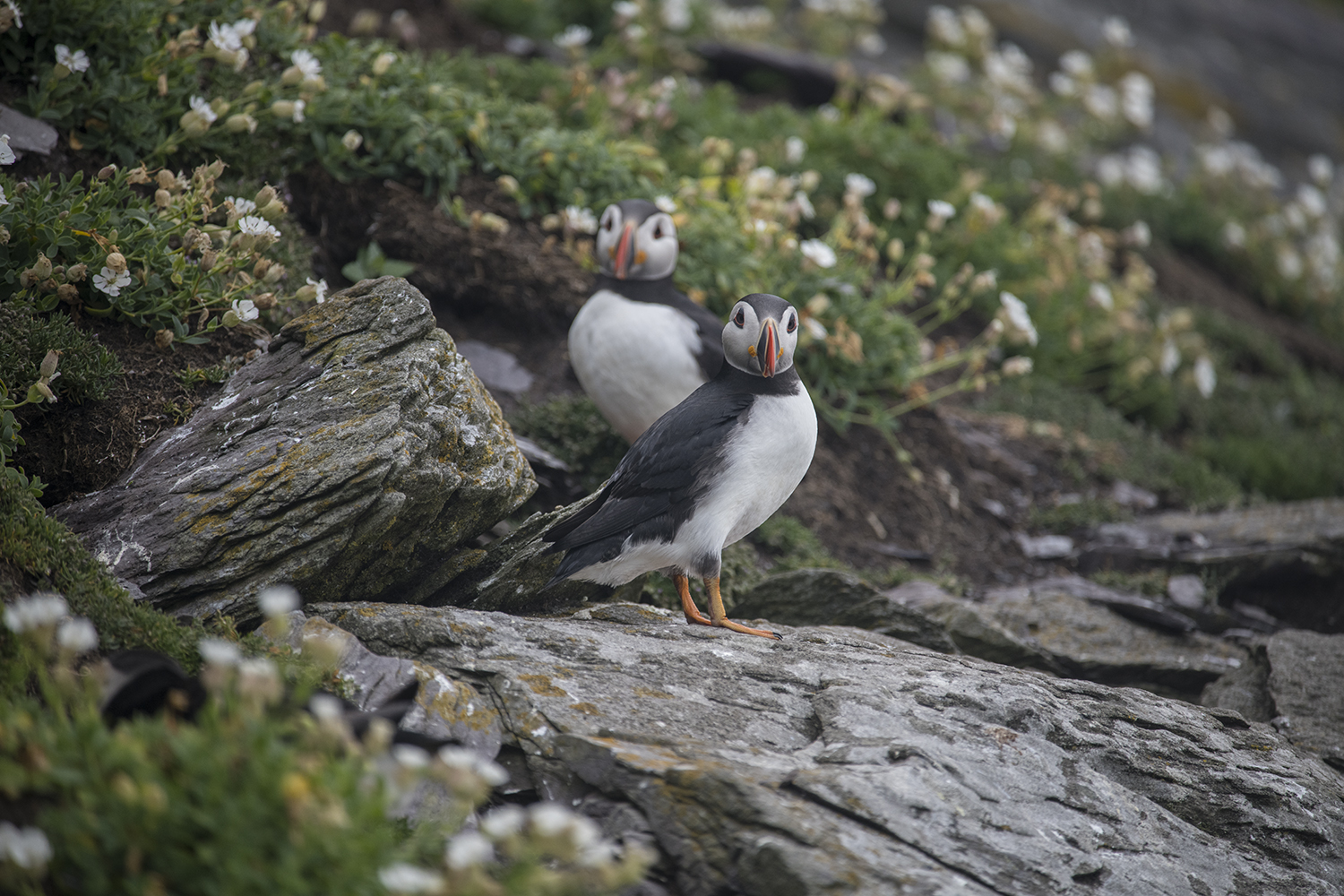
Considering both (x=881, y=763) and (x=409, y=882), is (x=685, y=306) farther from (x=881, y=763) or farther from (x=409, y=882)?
(x=409, y=882)

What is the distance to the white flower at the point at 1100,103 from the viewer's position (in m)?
12.2

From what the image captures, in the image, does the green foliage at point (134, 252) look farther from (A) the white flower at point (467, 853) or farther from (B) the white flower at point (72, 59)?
(A) the white flower at point (467, 853)

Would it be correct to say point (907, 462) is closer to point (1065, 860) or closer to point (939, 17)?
point (1065, 860)

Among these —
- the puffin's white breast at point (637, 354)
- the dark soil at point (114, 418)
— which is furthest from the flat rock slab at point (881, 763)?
the puffin's white breast at point (637, 354)

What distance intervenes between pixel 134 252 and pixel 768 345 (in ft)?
9.49

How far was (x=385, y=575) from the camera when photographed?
167 inches

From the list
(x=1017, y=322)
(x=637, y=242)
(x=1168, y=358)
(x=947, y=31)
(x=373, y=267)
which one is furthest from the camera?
(x=947, y=31)

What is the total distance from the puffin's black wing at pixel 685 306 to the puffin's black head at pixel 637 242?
5cm

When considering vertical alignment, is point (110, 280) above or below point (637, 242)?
above

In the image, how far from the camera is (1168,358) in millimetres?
9492

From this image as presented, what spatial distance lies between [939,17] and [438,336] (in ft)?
36.5

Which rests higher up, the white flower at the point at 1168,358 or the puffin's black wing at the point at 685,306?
the puffin's black wing at the point at 685,306

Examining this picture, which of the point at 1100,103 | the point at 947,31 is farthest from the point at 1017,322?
the point at 947,31

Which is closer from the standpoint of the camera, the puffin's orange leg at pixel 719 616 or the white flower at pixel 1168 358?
the puffin's orange leg at pixel 719 616
